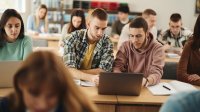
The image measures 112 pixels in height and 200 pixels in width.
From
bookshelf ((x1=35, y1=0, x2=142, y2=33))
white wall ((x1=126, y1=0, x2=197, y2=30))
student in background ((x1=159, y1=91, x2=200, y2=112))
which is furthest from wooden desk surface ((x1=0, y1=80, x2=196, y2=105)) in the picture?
white wall ((x1=126, y1=0, x2=197, y2=30))

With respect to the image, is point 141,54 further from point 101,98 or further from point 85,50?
point 101,98

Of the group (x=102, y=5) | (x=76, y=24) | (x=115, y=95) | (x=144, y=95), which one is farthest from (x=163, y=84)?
(x=102, y=5)

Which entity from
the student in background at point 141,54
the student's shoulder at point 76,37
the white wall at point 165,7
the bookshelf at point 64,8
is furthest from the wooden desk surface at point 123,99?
the white wall at point 165,7

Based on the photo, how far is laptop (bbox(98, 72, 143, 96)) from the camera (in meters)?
2.12

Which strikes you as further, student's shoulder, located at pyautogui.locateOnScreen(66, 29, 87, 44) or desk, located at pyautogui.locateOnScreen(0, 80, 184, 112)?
student's shoulder, located at pyautogui.locateOnScreen(66, 29, 87, 44)

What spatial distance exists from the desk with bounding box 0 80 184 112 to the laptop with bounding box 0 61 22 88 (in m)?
0.05

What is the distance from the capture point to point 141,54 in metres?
2.73

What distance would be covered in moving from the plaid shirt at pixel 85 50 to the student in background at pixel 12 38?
37cm

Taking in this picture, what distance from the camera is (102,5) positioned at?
6699 mm

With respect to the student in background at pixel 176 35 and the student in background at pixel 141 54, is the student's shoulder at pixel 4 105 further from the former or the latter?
the student in background at pixel 176 35

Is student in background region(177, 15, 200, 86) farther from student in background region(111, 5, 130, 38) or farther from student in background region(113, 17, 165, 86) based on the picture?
student in background region(111, 5, 130, 38)

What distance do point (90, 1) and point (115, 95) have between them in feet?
15.2

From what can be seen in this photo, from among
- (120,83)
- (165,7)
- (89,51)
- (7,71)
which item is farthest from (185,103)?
(165,7)

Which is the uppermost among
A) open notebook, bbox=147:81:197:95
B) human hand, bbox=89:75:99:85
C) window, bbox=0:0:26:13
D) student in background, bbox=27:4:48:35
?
window, bbox=0:0:26:13
